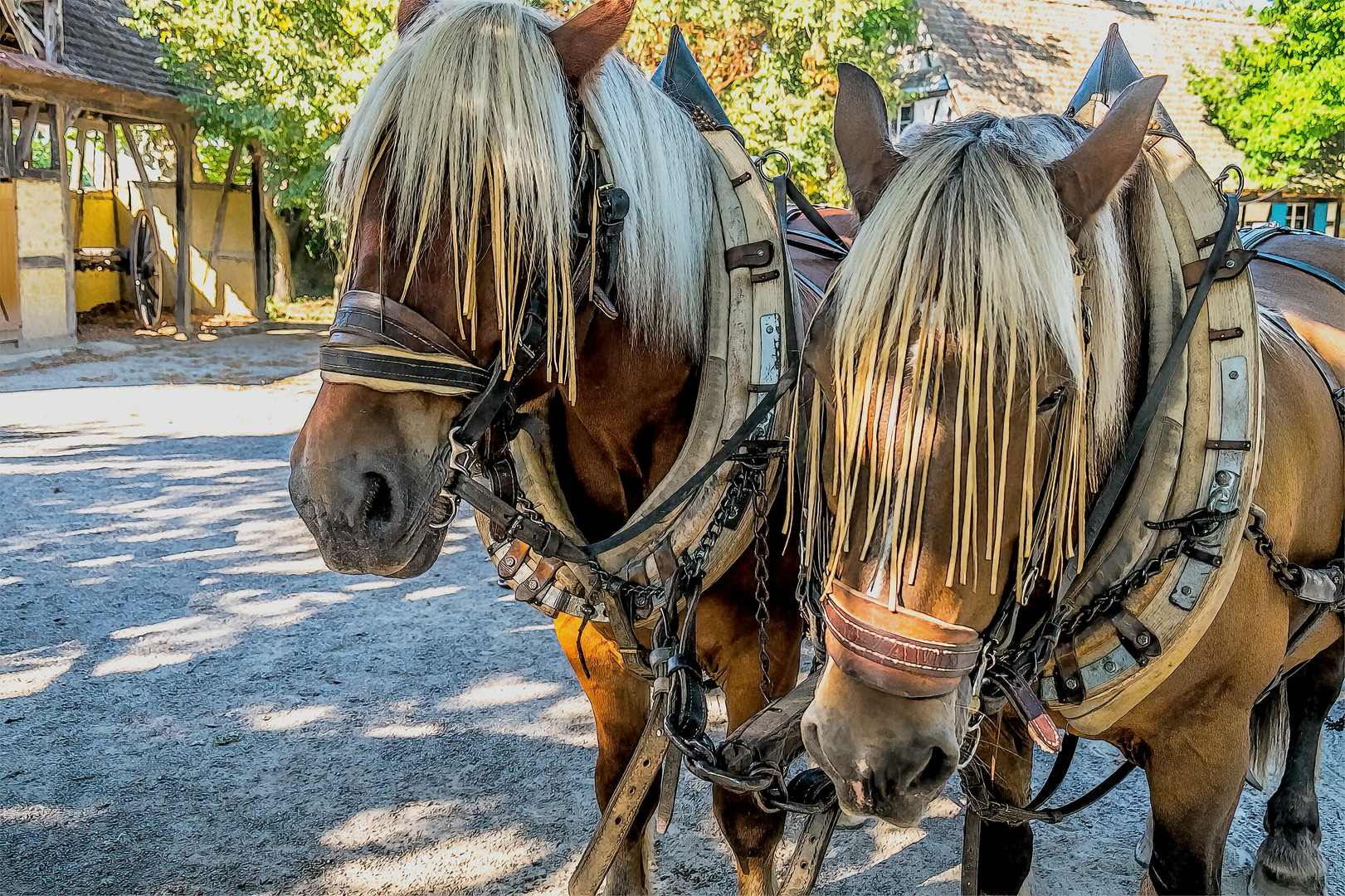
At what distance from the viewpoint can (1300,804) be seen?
2.50m

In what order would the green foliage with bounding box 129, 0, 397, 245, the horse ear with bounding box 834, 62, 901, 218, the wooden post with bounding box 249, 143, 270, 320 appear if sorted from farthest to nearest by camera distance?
the wooden post with bounding box 249, 143, 270, 320 → the green foliage with bounding box 129, 0, 397, 245 → the horse ear with bounding box 834, 62, 901, 218

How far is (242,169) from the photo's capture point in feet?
64.3

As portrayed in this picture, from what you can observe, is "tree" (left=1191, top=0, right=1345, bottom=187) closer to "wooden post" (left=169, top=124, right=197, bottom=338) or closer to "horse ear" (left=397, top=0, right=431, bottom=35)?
"horse ear" (left=397, top=0, right=431, bottom=35)

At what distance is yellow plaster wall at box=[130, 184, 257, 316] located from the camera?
50.7 ft

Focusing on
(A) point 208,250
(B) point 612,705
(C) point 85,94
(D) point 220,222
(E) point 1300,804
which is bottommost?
(E) point 1300,804

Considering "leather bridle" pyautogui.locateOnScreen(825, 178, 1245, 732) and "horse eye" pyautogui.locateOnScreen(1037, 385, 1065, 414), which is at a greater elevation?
"horse eye" pyautogui.locateOnScreen(1037, 385, 1065, 414)

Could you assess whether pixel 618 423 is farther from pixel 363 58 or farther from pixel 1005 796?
pixel 363 58

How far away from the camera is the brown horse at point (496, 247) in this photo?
1442mm

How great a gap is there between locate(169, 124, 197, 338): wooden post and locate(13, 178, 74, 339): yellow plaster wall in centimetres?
177

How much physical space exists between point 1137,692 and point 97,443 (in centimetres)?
744

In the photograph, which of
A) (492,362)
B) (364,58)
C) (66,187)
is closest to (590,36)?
(492,362)

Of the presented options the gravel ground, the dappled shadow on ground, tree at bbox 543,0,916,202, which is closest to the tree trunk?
tree at bbox 543,0,916,202

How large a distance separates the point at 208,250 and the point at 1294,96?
51.3 ft

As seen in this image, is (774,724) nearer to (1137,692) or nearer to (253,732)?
(1137,692)
